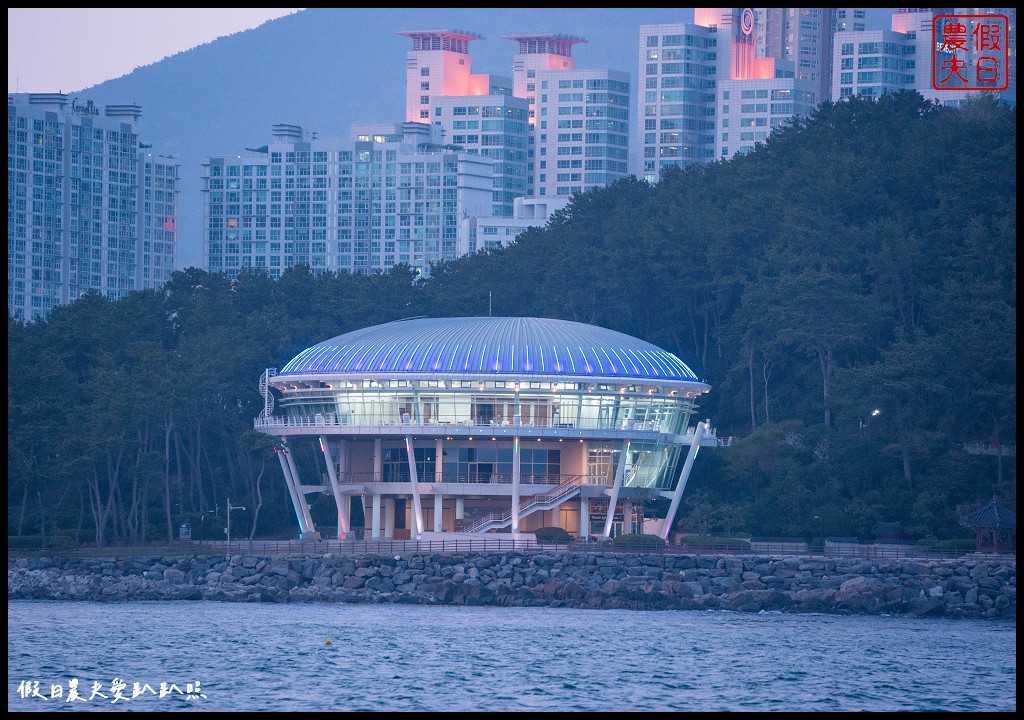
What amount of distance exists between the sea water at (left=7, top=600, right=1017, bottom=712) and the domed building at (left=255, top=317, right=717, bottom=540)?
1648 cm

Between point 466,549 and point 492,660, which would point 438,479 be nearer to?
point 466,549

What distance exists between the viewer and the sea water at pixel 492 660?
174ft

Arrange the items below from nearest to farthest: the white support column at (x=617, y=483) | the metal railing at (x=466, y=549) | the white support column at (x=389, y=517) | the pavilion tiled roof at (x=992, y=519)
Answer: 1. the pavilion tiled roof at (x=992, y=519)
2. the metal railing at (x=466, y=549)
3. the white support column at (x=617, y=483)
4. the white support column at (x=389, y=517)

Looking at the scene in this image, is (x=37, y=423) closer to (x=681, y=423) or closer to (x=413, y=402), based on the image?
(x=413, y=402)

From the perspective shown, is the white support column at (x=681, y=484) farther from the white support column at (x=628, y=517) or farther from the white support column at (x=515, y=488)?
the white support column at (x=515, y=488)

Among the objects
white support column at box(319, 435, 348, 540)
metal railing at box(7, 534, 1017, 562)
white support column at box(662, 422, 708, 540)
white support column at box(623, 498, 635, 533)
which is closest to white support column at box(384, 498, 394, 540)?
white support column at box(319, 435, 348, 540)

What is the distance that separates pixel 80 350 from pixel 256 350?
36.5ft

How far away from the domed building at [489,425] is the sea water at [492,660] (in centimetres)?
1648

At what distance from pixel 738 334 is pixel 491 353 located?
2419 centimetres

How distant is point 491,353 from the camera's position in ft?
314

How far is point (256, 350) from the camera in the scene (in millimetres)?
113500

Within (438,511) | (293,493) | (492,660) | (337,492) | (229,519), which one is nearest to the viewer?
(492,660)

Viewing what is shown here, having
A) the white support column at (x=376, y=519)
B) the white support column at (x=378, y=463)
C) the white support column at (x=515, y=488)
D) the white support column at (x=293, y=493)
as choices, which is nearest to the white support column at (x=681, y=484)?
the white support column at (x=515, y=488)

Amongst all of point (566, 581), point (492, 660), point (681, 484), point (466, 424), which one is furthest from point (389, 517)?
point (492, 660)
